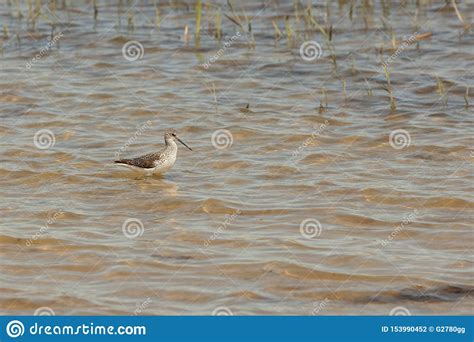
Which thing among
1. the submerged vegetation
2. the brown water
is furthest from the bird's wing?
the submerged vegetation

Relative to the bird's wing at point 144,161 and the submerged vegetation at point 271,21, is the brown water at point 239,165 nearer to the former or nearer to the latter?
the submerged vegetation at point 271,21

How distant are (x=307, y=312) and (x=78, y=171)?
537cm

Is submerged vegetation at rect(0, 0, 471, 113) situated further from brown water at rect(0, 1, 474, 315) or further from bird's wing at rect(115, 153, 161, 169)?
bird's wing at rect(115, 153, 161, 169)

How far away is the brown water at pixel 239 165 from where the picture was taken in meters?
10.2

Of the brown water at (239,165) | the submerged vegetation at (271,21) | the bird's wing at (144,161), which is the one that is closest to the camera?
the brown water at (239,165)

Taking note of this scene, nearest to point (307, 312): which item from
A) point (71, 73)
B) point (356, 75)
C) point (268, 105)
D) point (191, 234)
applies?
point (191, 234)

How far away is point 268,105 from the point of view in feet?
55.1

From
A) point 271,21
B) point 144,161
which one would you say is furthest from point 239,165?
point 271,21

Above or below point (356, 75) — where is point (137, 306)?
below

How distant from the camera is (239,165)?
1423cm

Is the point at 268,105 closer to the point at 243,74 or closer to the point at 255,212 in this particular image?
the point at 243,74

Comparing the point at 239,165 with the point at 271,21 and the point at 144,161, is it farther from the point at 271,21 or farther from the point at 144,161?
the point at 271,21

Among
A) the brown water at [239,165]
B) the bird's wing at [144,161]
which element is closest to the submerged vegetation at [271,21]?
the brown water at [239,165]

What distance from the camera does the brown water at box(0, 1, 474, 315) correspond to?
10.2 metres
